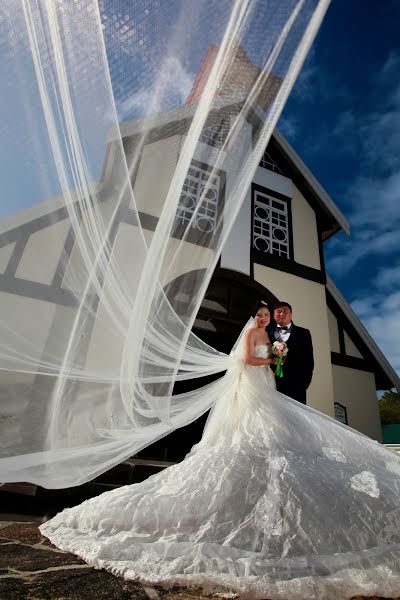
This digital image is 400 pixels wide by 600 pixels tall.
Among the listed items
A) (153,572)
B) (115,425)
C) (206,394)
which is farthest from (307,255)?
(153,572)

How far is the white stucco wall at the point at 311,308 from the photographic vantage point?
693 cm

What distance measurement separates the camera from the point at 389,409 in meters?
33.9

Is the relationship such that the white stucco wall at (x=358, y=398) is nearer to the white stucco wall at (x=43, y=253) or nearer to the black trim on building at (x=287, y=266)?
the black trim on building at (x=287, y=266)

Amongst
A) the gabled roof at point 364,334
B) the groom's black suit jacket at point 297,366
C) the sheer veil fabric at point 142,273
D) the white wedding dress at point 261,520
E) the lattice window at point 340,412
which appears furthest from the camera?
the gabled roof at point 364,334

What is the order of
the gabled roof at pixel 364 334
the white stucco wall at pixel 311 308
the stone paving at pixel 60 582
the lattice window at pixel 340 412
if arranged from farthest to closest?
1. the gabled roof at pixel 364 334
2. the lattice window at pixel 340 412
3. the white stucco wall at pixel 311 308
4. the stone paving at pixel 60 582

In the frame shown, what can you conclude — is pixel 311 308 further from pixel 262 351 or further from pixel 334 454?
pixel 334 454

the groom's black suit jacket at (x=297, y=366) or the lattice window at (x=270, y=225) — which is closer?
the groom's black suit jacket at (x=297, y=366)

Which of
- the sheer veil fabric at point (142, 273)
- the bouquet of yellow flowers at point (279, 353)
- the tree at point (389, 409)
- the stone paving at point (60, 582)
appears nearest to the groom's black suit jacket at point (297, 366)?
the bouquet of yellow flowers at point (279, 353)

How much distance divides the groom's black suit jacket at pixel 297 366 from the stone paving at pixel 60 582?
78.9 inches

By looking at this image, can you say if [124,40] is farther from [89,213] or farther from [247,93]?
[89,213]

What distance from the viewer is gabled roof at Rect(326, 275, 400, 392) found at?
8.34 m

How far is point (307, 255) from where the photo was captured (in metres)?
8.26

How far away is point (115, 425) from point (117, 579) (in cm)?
75

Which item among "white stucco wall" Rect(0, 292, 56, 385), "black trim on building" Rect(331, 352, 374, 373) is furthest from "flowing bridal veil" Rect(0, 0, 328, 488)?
"black trim on building" Rect(331, 352, 374, 373)
